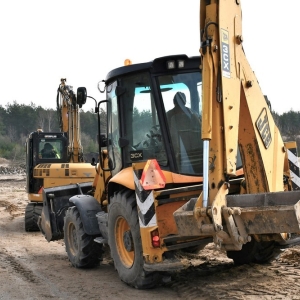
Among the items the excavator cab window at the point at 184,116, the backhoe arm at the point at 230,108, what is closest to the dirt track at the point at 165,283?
the backhoe arm at the point at 230,108

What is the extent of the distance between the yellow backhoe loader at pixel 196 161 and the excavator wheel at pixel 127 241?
12 millimetres

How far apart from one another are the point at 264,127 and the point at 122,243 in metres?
2.22

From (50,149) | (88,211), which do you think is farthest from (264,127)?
(50,149)

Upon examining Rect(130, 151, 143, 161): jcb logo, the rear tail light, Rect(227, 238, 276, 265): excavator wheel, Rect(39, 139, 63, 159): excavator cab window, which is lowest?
Rect(227, 238, 276, 265): excavator wheel

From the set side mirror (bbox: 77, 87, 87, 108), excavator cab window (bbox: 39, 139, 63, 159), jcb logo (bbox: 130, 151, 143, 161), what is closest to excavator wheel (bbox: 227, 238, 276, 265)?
jcb logo (bbox: 130, 151, 143, 161)

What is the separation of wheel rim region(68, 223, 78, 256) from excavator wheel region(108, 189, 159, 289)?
1.38 metres

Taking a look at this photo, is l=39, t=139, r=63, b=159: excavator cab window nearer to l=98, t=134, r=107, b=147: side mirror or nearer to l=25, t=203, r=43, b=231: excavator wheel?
l=25, t=203, r=43, b=231: excavator wheel

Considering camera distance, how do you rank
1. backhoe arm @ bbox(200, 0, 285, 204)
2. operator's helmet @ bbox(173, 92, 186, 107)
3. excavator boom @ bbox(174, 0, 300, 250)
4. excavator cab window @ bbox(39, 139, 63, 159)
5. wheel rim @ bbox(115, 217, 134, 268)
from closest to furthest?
1. excavator boom @ bbox(174, 0, 300, 250)
2. backhoe arm @ bbox(200, 0, 285, 204)
3. operator's helmet @ bbox(173, 92, 186, 107)
4. wheel rim @ bbox(115, 217, 134, 268)
5. excavator cab window @ bbox(39, 139, 63, 159)

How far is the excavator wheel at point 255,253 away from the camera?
6.73 meters

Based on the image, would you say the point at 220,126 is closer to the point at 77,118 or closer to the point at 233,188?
the point at 233,188

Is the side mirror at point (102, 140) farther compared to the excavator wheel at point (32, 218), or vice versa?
the excavator wheel at point (32, 218)

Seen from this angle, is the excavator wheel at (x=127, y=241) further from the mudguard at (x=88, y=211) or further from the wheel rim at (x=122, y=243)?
the mudguard at (x=88, y=211)

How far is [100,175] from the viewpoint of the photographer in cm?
811

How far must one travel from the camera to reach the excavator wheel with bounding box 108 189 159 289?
5.98 meters
